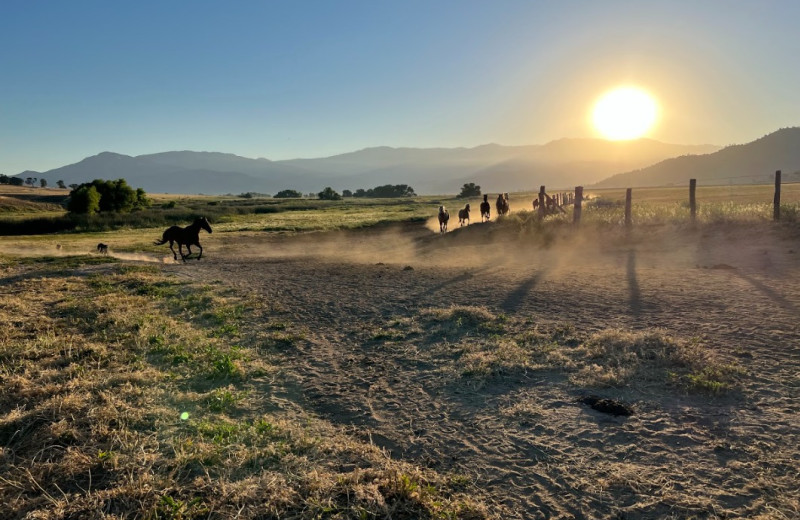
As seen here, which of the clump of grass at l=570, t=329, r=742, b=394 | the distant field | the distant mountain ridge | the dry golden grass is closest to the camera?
the dry golden grass

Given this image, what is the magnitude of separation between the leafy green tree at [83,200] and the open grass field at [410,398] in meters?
49.7

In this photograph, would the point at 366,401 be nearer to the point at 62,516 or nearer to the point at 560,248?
the point at 62,516

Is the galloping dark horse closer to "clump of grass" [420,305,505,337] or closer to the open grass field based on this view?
the open grass field

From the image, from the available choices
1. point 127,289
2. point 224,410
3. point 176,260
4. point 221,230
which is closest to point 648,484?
point 224,410

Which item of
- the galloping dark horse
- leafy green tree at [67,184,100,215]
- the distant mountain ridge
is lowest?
the galloping dark horse

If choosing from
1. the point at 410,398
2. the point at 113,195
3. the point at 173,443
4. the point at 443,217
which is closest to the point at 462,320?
the point at 410,398

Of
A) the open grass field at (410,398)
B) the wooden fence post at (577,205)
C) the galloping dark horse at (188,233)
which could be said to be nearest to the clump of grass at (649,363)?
the open grass field at (410,398)

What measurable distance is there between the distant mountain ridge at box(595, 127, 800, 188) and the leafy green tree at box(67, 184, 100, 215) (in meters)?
147

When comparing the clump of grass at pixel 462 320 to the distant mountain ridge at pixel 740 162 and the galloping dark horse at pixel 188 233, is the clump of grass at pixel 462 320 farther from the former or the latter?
the distant mountain ridge at pixel 740 162

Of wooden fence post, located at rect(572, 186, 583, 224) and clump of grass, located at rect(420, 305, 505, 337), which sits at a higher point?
wooden fence post, located at rect(572, 186, 583, 224)

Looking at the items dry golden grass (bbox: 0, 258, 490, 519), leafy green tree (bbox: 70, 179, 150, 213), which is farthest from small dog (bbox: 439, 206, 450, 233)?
leafy green tree (bbox: 70, 179, 150, 213)

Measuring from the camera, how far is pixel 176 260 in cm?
2164

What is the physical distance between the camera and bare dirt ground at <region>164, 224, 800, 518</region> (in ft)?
→ 13.4

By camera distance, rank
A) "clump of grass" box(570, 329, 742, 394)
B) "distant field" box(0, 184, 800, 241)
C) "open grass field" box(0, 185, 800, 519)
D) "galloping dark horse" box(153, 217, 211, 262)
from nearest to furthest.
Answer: "open grass field" box(0, 185, 800, 519) < "clump of grass" box(570, 329, 742, 394) < "distant field" box(0, 184, 800, 241) < "galloping dark horse" box(153, 217, 211, 262)
